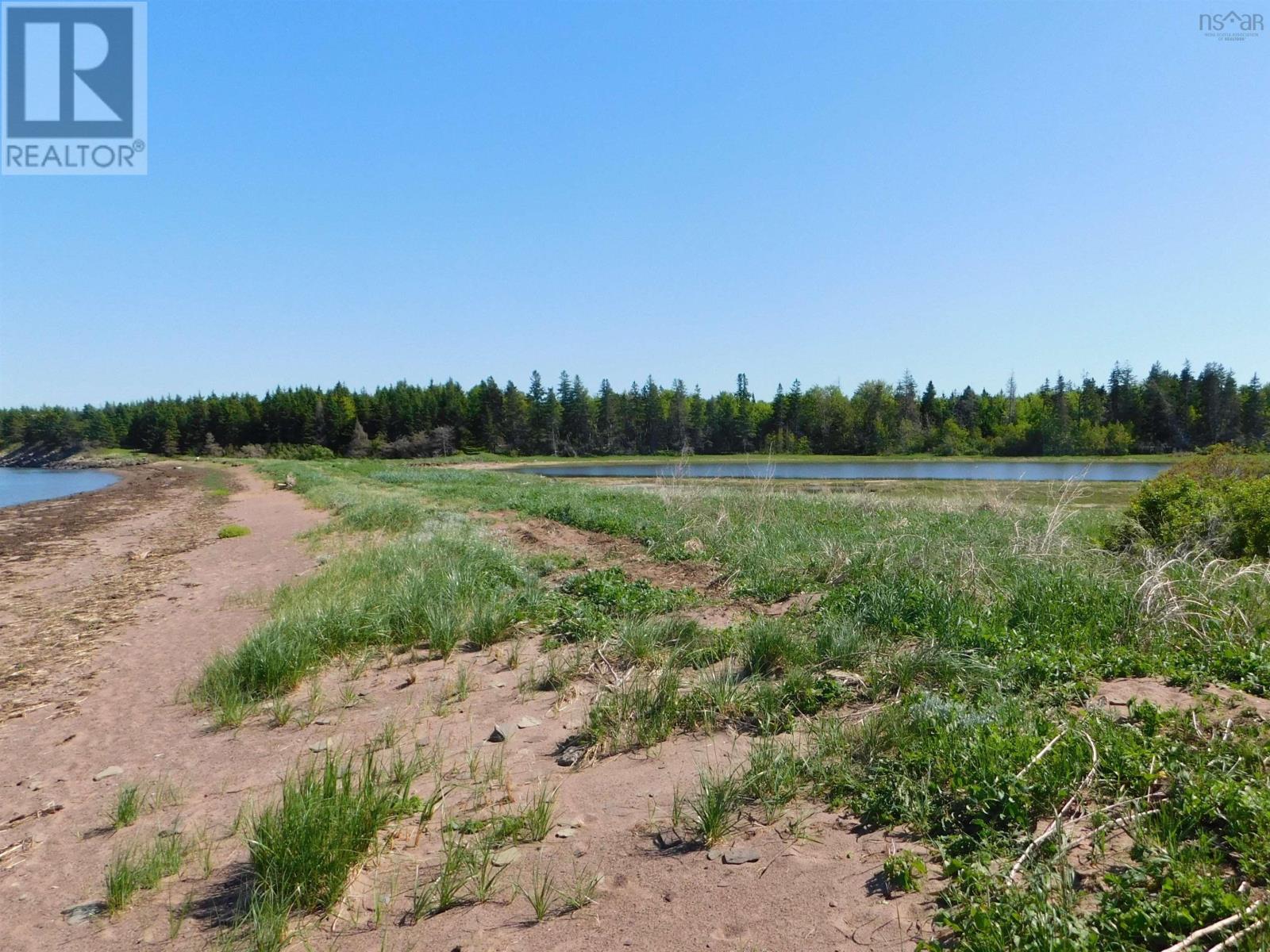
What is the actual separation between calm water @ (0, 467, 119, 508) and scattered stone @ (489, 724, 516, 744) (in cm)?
4429

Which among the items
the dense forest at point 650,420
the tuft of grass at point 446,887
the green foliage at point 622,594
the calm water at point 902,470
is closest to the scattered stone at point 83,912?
the tuft of grass at point 446,887

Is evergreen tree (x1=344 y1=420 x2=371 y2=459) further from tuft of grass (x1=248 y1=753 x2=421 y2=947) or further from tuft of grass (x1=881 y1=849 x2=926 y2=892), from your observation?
tuft of grass (x1=881 y1=849 x2=926 y2=892)

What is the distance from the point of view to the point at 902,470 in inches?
2320

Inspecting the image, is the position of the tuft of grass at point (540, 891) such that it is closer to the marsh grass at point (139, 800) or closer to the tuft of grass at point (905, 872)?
the tuft of grass at point (905, 872)

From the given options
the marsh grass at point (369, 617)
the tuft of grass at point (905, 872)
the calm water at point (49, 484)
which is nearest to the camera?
the tuft of grass at point (905, 872)

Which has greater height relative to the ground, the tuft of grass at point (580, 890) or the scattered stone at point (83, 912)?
the tuft of grass at point (580, 890)

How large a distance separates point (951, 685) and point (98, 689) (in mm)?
7861

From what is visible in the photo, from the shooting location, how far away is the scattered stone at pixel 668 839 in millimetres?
3438

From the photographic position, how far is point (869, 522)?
13219 mm

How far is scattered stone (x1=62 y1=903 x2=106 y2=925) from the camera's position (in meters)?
3.31

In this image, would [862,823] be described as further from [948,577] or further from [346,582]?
[346,582]

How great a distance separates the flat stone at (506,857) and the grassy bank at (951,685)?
839 mm

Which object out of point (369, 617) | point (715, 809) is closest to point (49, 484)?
point (369, 617)

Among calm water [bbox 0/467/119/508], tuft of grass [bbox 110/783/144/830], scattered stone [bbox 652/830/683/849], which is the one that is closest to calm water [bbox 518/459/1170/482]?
calm water [bbox 0/467/119/508]
